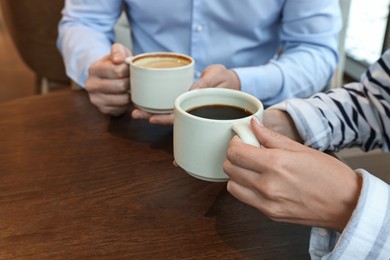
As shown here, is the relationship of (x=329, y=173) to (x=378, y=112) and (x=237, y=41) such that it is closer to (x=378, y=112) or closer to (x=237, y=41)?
(x=378, y=112)

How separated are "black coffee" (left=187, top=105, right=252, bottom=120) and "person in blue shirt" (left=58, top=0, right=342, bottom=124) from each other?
319mm

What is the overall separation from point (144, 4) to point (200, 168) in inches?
25.5

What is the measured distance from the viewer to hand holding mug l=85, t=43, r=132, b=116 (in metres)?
0.87

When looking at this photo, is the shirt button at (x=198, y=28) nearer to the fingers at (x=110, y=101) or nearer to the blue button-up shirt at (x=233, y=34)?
the blue button-up shirt at (x=233, y=34)

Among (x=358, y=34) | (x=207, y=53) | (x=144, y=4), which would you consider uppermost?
(x=144, y=4)

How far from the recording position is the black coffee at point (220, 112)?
62 centimetres

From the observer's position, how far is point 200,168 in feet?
1.93

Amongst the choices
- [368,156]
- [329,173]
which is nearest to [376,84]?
[368,156]

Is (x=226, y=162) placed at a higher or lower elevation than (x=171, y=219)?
higher

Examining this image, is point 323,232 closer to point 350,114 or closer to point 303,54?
point 350,114

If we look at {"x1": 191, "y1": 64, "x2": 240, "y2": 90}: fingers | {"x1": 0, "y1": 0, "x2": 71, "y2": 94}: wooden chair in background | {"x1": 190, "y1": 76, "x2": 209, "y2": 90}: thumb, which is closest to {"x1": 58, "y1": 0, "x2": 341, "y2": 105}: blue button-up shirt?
{"x1": 191, "y1": 64, "x2": 240, "y2": 90}: fingers

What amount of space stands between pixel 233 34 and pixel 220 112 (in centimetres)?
56

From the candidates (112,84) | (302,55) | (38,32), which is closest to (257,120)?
(112,84)

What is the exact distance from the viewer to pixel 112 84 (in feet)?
2.87
